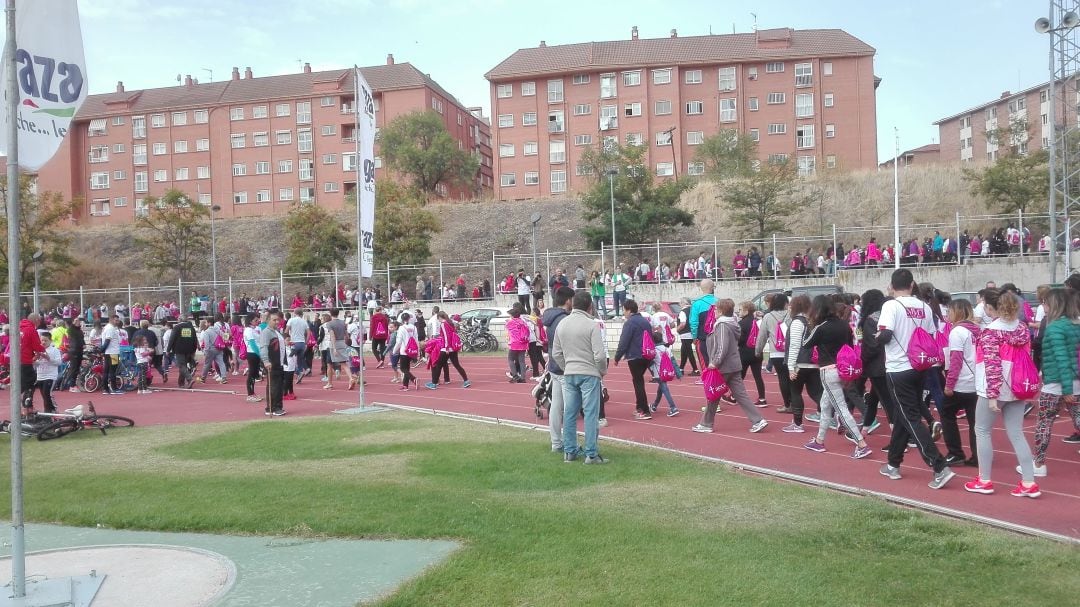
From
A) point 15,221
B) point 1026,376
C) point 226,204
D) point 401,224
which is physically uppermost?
point 226,204

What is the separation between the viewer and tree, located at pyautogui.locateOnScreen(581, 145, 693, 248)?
3966 cm

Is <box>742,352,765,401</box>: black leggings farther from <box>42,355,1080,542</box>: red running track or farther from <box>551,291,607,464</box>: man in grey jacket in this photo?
<box>551,291,607,464</box>: man in grey jacket

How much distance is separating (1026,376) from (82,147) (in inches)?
3152

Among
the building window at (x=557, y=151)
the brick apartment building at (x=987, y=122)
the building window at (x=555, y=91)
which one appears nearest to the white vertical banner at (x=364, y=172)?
the building window at (x=557, y=151)

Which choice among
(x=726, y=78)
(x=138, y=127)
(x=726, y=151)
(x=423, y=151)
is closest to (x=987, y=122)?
(x=726, y=78)

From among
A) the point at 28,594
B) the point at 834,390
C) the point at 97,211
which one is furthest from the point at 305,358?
the point at 97,211

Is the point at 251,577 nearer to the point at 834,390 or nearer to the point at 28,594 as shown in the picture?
the point at 28,594

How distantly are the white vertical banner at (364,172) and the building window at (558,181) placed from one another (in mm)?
50851

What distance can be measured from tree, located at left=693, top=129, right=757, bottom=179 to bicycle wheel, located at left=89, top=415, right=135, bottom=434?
44.2 m

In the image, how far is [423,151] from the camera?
207ft

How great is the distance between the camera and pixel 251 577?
5551mm

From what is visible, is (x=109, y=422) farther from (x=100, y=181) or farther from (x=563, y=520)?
(x=100, y=181)

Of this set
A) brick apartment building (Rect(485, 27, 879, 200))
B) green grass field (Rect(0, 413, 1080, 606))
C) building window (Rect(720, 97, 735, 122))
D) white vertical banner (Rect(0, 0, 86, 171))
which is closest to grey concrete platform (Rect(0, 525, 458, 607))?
green grass field (Rect(0, 413, 1080, 606))

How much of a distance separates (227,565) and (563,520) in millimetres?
2439
